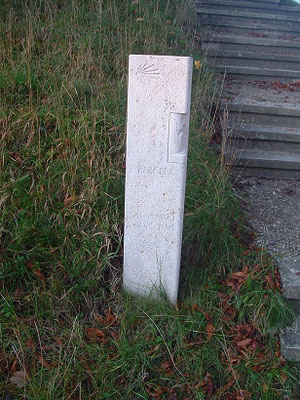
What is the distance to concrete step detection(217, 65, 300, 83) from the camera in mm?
6258

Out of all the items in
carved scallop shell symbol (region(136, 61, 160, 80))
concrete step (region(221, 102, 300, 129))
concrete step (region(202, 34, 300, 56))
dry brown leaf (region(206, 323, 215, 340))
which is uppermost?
carved scallop shell symbol (region(136, 61, 160, 80))

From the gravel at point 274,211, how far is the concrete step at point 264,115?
0.95 metres

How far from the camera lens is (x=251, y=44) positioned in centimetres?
689

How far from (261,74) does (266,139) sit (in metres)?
2.13

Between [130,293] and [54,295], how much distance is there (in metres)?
0.46

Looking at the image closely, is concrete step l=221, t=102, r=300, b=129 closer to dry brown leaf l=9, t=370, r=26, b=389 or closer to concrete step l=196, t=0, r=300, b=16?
dry brown leaf l=9, t=370, r=26, b=389

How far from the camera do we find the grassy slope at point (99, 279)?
2.28 m

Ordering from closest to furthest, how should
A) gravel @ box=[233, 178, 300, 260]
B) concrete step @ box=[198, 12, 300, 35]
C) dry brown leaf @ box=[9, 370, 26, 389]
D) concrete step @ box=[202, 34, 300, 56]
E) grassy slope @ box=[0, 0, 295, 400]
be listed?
1. dry brown leaf @ box=[9, 370, 26, 389]
2. grassy slope @ box=[0, 0, 295, 400]
3. gravel @ box=[233, 178, 300, 260]
4. concrete step @ box=[202, 34, 300, 56]
5. concrete step @ box=[198, 12, 300, 35]

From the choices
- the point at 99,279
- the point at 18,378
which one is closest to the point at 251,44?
the point at 99,279

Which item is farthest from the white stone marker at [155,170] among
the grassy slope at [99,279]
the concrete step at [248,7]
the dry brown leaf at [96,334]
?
the concrete step at [248,7]

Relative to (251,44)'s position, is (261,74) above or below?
below

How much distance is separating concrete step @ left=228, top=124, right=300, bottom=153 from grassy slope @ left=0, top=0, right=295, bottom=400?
924 millimetres

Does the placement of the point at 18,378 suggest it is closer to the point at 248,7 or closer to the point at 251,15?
the point at 251,15

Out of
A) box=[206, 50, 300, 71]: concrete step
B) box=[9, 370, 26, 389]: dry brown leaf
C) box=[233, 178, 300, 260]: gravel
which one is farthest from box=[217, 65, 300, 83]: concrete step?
box=[9, 370, 26, 389]: dry brown leaf
